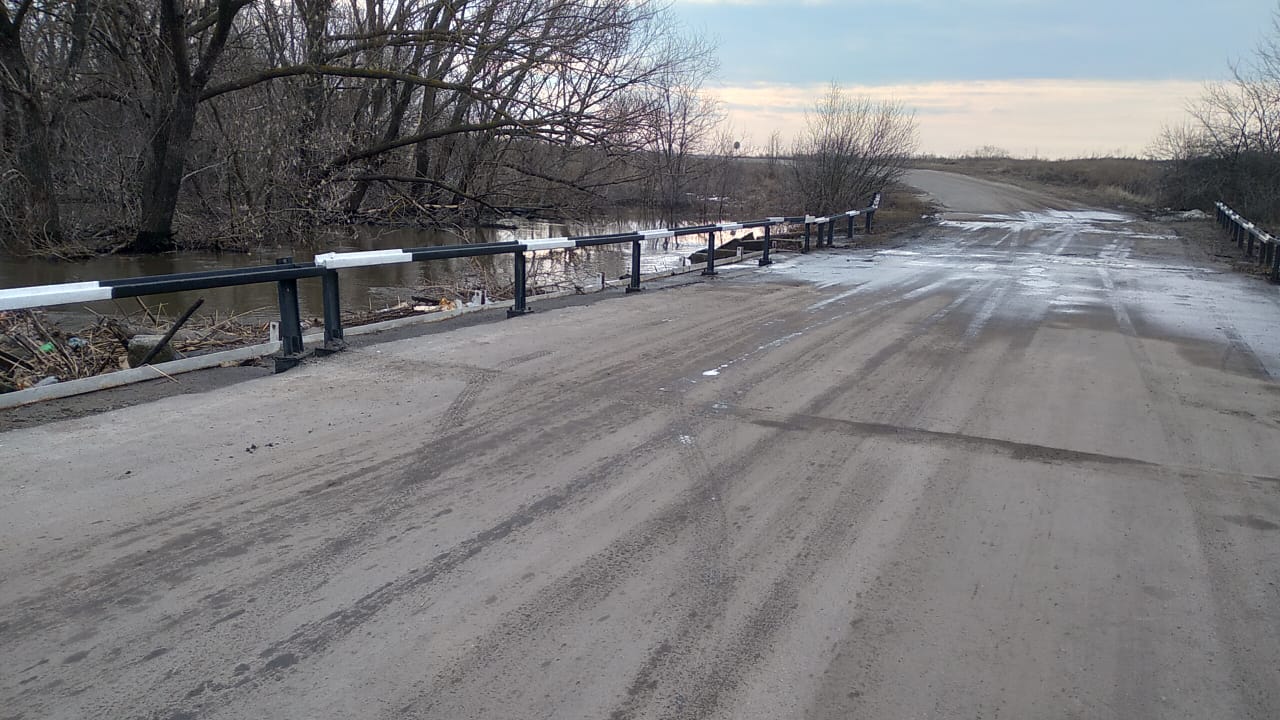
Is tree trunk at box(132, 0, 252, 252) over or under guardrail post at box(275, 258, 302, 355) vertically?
over

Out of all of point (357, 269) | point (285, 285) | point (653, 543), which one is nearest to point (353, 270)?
point (357, 269)

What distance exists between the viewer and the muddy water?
1455 centimetres

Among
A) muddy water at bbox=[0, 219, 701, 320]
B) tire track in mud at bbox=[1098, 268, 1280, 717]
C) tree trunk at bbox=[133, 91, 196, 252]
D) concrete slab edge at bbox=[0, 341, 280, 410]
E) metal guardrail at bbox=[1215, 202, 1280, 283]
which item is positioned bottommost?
tire track in mud at bbox=[1098, 268, 1280, 717]

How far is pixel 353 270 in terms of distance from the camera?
63.7 feet

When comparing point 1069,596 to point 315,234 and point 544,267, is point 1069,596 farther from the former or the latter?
point 315,234

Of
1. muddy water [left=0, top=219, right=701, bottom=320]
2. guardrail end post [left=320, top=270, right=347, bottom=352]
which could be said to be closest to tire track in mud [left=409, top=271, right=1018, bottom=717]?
guardrail end post [left=320, top=270, right=347, bottom=352]

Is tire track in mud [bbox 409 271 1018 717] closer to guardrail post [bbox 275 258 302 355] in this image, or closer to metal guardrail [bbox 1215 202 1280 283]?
guardrail post [bbox 275 258 302 355]

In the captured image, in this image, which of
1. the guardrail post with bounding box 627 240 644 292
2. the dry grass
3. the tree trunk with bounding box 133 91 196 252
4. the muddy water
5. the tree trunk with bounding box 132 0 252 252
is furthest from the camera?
the dry grass

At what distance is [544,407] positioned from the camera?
6355 millimetres

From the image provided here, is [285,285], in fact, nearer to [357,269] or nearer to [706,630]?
[706,630]

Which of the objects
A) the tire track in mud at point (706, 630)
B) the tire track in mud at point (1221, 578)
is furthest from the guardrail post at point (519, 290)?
the tire track in mud at point (1221, 578)

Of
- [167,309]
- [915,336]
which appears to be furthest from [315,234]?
[915,336]

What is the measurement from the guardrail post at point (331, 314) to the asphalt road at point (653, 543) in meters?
0.42

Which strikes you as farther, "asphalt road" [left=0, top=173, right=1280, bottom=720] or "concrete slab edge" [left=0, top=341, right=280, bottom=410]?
"concrete slab edge" [left=0, top=341, right=280, bottom=410]
